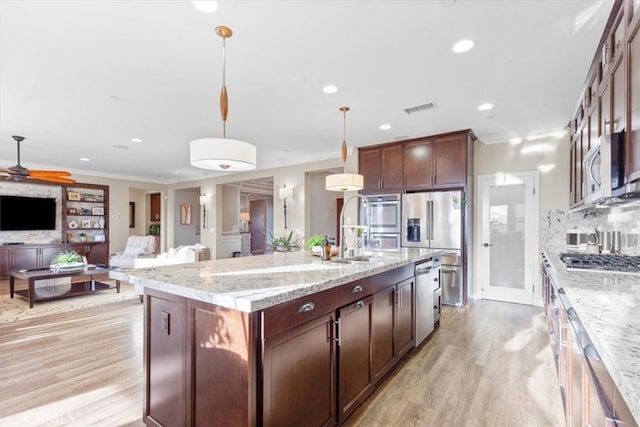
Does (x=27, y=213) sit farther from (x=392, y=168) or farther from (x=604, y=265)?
(x=604, y=265)

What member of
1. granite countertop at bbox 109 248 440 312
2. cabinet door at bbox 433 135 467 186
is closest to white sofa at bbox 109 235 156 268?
granite countertop at bbox 109 248 440 312

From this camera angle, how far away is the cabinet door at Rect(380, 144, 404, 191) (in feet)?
17.2

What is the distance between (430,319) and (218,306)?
2539 mm

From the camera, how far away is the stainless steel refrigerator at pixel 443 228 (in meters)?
4.62

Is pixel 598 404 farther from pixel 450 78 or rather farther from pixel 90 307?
pixel 90 307

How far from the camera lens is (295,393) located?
5.05 feet

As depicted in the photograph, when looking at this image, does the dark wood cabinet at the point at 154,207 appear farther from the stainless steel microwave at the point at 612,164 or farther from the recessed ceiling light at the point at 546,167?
the stainless steel microwave at the point at 612,164

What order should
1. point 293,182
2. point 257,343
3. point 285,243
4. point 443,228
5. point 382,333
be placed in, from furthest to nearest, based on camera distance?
point 293,182 < point 285,243 < point 443,228 < point 382,333 < point 257,343

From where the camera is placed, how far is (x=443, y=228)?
4742 mm

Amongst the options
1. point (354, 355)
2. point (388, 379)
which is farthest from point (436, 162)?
point (354, 355)

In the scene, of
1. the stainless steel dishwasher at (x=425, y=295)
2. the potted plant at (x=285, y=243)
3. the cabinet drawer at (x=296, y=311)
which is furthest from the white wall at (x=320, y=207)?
the cabinet drawer at (x=296, y=311)

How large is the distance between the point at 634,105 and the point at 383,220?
3759 millimetres

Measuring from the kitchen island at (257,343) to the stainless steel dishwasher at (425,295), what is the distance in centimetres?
95

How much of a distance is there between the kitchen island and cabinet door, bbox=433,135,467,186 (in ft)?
10.1
